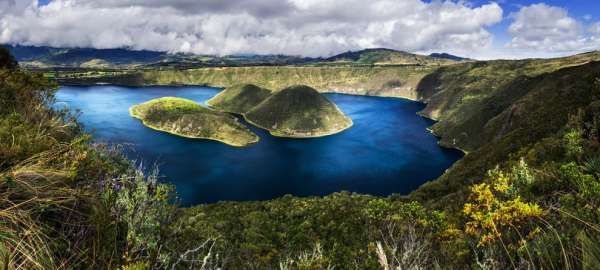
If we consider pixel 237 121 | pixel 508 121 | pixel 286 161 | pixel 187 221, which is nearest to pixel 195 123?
pixel 237 121

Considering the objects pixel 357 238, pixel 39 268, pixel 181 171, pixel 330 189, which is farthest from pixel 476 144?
pixel 39 268

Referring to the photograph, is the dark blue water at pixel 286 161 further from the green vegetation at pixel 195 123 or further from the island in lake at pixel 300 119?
the island in lake at pixel 300 119

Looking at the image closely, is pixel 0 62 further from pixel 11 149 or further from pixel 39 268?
pixel 39 268

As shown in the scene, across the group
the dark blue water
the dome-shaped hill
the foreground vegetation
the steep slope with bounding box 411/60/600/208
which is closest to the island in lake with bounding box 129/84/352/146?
the dome-shaped hill

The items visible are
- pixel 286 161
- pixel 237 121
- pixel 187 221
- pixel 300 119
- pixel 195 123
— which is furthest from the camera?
pixel 300 119

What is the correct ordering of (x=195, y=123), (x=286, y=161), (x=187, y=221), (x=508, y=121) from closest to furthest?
(x=187, y=221), (x=508, y=121), (x=286, y=161), (x=195, y=123)

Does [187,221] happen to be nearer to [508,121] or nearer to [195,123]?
[508,121]

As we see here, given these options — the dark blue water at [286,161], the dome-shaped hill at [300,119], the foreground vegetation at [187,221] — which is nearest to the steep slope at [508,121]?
the dark blue water at [286,161]

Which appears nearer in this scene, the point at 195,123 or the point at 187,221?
the point at 187,221
